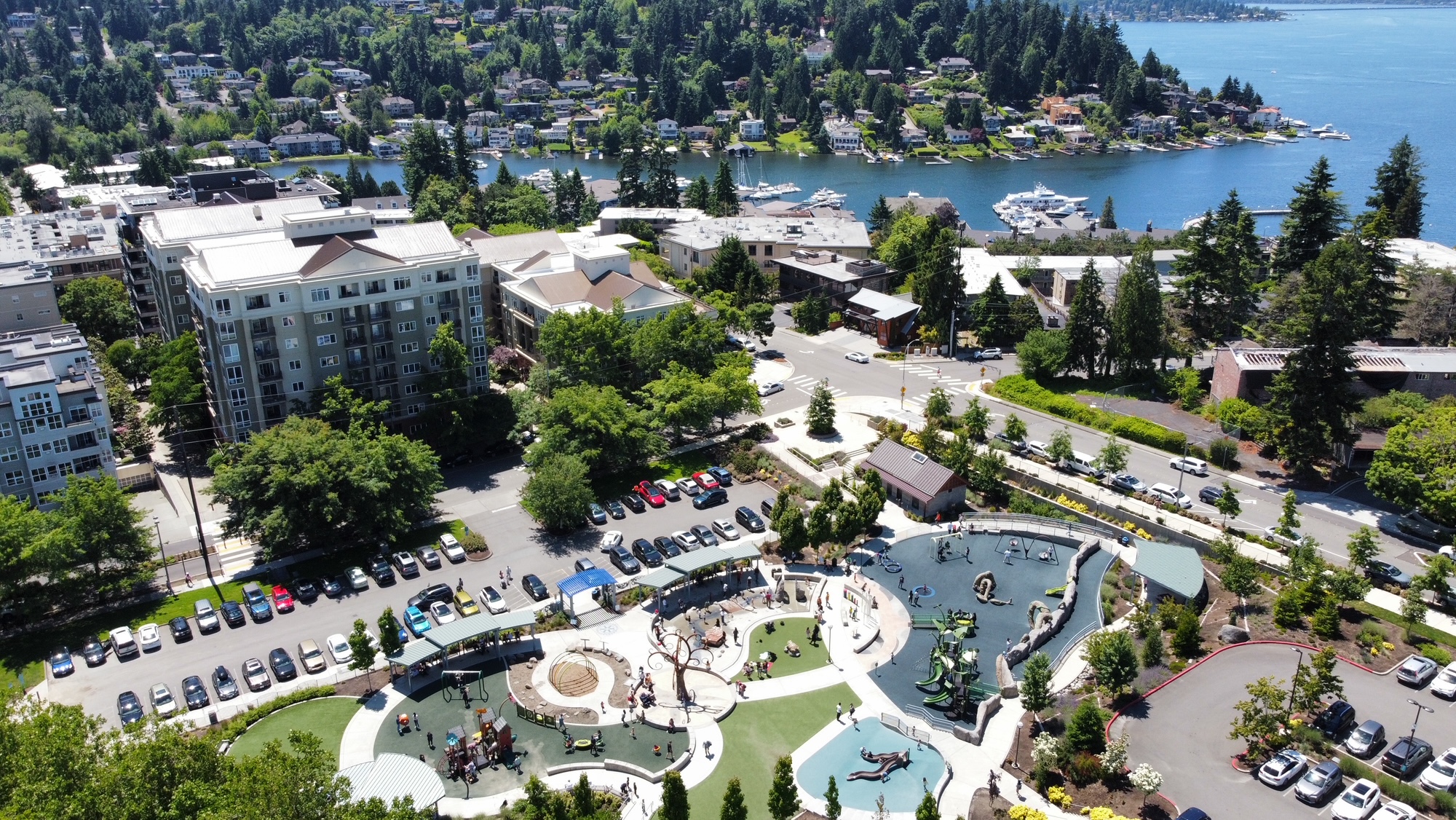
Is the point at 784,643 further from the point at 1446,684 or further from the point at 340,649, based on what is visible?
the point at 1446,684

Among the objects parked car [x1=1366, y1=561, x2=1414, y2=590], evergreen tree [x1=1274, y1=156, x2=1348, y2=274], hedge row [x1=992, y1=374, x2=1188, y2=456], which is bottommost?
parked car [x1=1366, y1=561, x2=1414, y2=590]

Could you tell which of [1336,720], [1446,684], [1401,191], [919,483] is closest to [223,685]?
[919,483]

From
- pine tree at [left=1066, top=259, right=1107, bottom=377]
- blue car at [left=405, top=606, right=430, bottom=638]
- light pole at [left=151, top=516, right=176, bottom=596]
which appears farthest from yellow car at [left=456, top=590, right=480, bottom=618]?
pine tree at [left=1066, top=259, right=1107, bottom=377]

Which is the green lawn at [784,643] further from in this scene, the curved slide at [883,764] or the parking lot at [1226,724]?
the parking lot at [1226,724]

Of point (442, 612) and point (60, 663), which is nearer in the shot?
point (60, 663)

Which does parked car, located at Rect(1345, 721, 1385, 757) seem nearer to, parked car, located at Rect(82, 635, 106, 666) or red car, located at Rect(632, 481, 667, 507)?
red car, located at Rect(632, 481, 667, 507)

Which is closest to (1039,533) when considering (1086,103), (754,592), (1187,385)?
(754,592)

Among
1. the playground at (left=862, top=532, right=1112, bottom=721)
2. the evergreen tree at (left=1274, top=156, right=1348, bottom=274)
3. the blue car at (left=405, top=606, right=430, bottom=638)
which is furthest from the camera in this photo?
the evergreen tree at (left=1274, top=156, right=1348, bottom=274)

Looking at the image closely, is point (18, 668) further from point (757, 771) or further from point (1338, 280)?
point (1338, 280)
